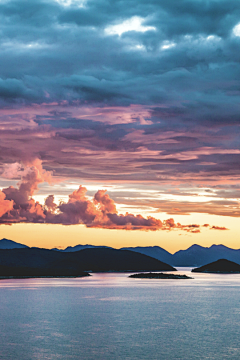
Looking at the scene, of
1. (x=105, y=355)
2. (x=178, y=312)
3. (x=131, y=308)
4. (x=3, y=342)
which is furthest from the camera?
(x=131, y=308)

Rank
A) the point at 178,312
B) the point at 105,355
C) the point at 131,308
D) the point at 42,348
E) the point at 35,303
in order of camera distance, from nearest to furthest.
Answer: the point at 105,355, the point at 42,348, the point at 178,312, the point at 131,308, the point at 35,303

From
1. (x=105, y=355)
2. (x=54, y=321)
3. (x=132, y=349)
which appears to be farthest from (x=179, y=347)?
(x=54, y=321)

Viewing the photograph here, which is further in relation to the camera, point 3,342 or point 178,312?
point 178,312

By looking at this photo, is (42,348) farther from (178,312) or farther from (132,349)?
(178,312)

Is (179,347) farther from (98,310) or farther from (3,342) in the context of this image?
(98,310)

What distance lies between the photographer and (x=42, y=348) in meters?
61.0

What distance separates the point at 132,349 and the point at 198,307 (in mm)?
72252

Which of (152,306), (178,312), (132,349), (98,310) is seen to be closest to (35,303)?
(98,310)

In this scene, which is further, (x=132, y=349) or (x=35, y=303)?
(x=35, y=303)

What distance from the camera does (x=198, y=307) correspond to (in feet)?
422

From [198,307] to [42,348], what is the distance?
7829 cm

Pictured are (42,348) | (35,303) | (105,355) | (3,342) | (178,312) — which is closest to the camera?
(105,355)

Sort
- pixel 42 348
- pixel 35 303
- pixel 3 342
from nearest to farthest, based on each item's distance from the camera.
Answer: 1. pixel 42 348
2. pixel 3 342
3. pixel 35 303

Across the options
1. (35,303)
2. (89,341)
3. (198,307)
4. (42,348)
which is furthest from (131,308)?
(42,348)
